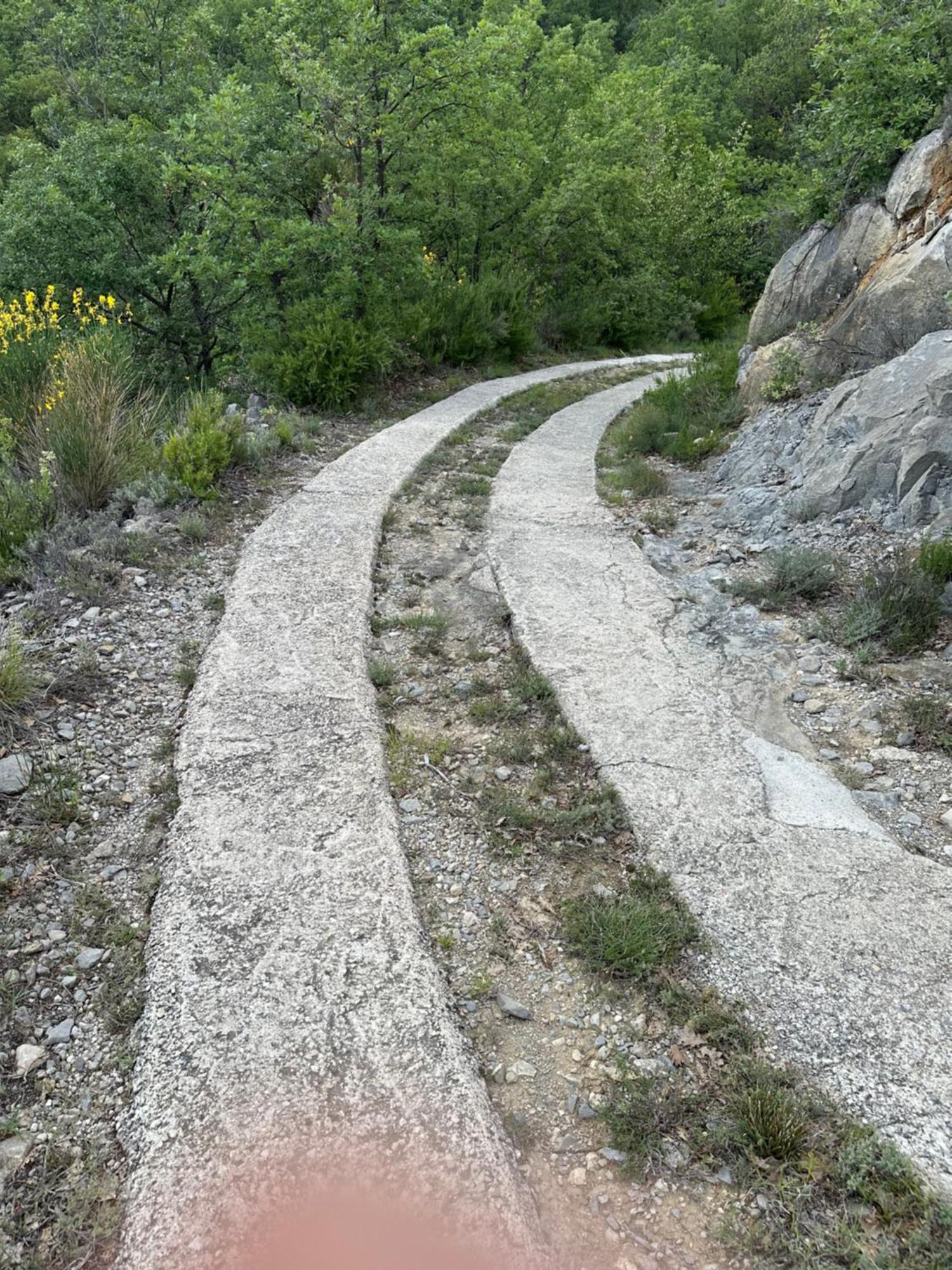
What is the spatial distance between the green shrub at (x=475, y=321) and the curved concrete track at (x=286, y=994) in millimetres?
8332

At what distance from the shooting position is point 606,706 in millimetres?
3488

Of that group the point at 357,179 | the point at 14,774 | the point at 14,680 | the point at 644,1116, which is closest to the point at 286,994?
the point at 644,1116

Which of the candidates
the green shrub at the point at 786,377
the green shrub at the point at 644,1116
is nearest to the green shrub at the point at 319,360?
the green shrub at the point at 786,377

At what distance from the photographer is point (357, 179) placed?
32.9 ft

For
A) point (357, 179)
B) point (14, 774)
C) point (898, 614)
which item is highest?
point (357, 179)

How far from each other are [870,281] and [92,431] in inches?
233

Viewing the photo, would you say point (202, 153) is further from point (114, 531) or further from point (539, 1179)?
point (539, 1179)

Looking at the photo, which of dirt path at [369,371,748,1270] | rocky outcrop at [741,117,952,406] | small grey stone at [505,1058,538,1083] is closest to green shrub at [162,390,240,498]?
dirt path at [369,371,748,1270]

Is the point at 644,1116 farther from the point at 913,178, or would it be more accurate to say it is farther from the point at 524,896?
the point at 913,178

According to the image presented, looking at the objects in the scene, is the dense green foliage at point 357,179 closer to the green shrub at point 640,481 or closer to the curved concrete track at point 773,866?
the green shrub at point 640,481

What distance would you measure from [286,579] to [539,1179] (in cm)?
342

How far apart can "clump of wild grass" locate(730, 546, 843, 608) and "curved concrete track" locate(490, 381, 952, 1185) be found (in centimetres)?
47

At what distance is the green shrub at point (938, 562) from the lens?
4.07 meters

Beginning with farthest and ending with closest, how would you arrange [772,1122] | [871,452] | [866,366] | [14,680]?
1. [866,366]
2. [871,452]
3. [14,680]
4. [772,1122]
